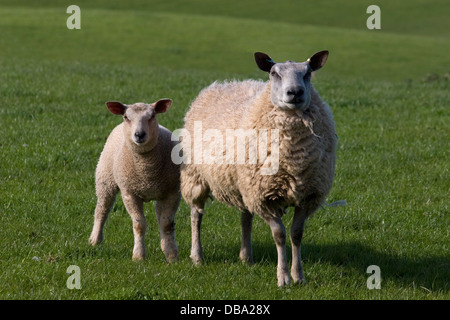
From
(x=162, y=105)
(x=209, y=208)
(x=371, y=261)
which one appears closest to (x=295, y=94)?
(x=162, y=105)

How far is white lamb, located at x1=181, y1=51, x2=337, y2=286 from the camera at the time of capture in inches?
240

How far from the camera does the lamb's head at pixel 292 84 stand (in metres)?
5.95

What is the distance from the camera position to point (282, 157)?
20.0ft

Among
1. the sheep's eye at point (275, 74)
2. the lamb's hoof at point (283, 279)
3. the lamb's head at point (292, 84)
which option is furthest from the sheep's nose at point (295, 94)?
the lamb's hoof at point (283, 279)

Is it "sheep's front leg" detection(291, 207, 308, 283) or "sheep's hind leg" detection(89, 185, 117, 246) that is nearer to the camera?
"sheep's front leg" detection(291, 207, 308, 283)

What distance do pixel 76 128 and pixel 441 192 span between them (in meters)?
6.52

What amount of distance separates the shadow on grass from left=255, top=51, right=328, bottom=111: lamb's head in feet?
5.73

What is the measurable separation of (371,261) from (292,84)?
2.23 metres

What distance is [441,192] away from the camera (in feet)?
30.3

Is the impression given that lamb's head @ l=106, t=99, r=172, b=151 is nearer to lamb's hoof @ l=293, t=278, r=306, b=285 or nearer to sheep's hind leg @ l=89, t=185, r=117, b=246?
sheep's hind leg @ l=89, t=185, r=117, b=246

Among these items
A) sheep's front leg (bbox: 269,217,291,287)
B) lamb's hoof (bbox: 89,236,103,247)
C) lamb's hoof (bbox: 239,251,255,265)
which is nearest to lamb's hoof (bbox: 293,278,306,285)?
sheep's front leg (bbox: 269,217,291,287)

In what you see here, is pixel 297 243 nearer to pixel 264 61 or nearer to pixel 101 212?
pixel 264 61

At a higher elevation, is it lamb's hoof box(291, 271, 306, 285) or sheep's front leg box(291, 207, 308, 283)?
sheep's front leg box(291, 207, 308, 283)
